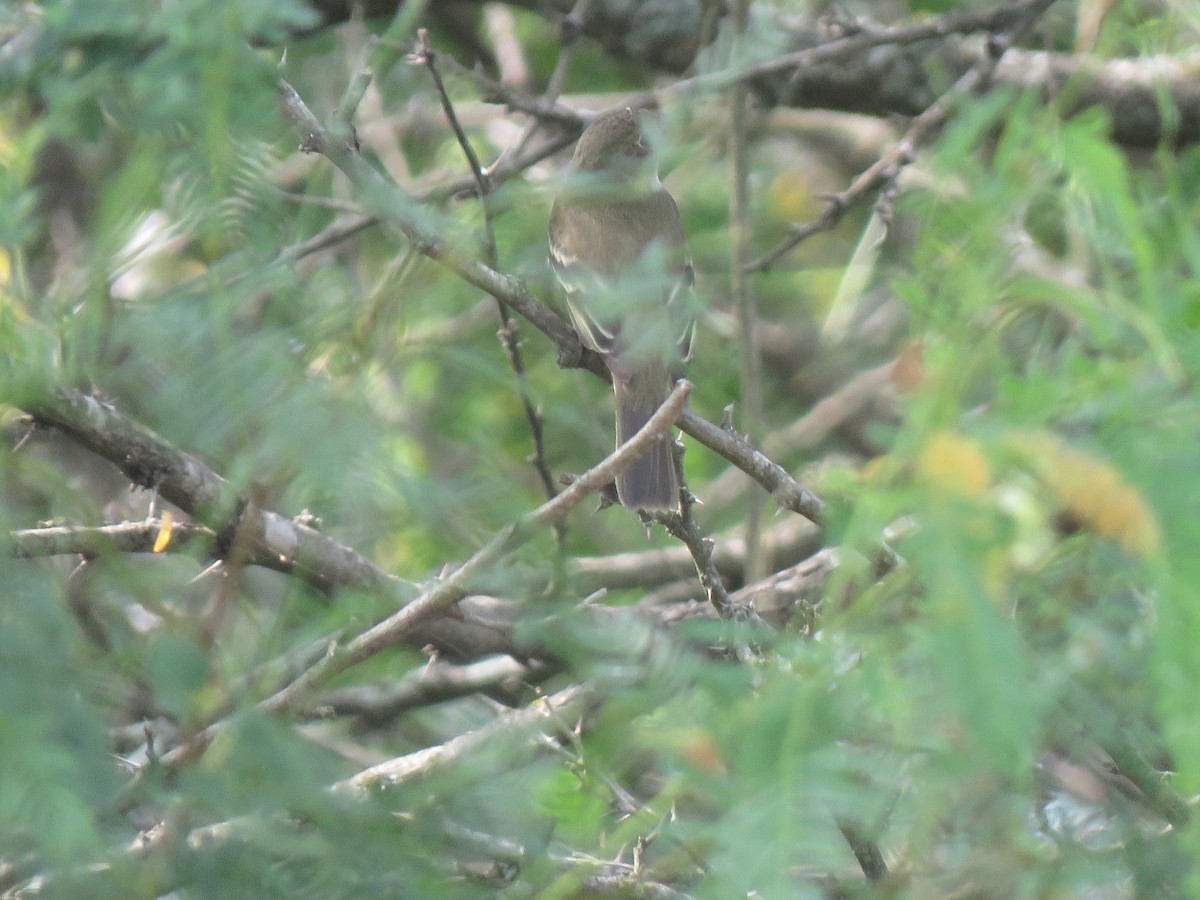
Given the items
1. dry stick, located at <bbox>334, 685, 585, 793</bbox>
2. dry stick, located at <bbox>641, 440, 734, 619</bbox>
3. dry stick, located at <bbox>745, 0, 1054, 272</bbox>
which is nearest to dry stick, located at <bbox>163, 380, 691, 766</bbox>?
dry stick, located at <bbox>334, 685, 585, 793</bbox>

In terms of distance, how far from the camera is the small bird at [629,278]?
1.60 meters

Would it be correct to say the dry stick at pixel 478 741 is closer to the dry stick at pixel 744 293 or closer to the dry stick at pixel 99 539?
the dry stick at pixel 99 539

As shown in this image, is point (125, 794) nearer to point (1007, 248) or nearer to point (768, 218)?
point (1007, 248)

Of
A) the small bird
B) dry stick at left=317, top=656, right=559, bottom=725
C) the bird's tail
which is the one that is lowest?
dry stick at left=317, top=656, right=559, bottom=725

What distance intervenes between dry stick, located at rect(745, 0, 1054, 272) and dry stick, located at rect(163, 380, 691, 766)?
2.01 meters

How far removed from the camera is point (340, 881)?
1605mm

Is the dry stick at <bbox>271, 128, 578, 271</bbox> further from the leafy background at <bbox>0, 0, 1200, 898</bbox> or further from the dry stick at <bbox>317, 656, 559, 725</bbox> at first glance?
the dry stick at <bbox>317, 656, 559, 725</bbox>

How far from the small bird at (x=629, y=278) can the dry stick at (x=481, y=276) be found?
106mm

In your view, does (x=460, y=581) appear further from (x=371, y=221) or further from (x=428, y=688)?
(x=428, y=688)

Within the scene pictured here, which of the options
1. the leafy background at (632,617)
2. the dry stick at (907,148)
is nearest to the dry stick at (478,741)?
the leafy background at (632,617)

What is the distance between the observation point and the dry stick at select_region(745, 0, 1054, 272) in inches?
160

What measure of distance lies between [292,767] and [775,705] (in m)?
0.63

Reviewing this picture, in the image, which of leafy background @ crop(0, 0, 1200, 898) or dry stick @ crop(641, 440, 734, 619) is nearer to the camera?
leafy background @ crop(0, 0, 1200, 898)

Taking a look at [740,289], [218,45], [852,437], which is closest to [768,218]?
[852,437]
